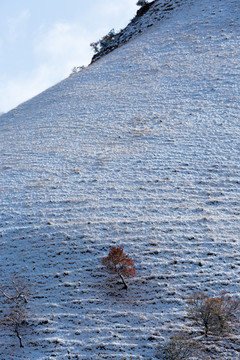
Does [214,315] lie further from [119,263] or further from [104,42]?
[104,42]

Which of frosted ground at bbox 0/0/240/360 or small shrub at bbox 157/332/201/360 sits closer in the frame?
small shrub at bbox 157/332/201/360

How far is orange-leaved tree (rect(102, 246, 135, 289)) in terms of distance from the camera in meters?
10.1

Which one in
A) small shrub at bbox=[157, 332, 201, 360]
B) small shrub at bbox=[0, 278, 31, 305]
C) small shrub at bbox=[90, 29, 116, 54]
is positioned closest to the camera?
small shrub at bbox=[157, 332, 201, 360]

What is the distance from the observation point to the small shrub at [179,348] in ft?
26.4

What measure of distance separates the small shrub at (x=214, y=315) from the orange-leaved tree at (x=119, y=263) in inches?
75.4

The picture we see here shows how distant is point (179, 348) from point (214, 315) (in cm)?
112

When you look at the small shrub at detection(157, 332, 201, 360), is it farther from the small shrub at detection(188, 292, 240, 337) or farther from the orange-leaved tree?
the orange-leaved tree

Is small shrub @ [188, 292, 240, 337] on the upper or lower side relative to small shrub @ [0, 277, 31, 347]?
lower

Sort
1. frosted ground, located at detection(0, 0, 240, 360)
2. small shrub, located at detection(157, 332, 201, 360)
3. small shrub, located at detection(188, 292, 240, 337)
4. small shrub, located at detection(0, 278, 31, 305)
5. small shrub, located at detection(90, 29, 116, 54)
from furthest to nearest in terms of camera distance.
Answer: small shrub, located at detection(90, 29, 116, 54) → small shrub, located at detection(0, 278, 31, 305) → frosted ground, located at detection(0, 0, 240, 360) → small shrub, located at detection(188, 292, 240, 337) → small shrub, located at detection(157, 332, 201, 360)

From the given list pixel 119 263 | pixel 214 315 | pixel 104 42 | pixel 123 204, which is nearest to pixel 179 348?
pixel 214 315

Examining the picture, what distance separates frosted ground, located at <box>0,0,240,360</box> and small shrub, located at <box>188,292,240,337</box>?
339 mm

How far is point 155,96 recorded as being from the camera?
78.2ft

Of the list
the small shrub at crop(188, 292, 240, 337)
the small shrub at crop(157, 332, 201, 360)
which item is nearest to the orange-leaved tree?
the small shrub at crop(188, 292, 240, 337)

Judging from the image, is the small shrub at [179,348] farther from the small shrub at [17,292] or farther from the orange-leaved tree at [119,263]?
the small shrub at [17,292]
